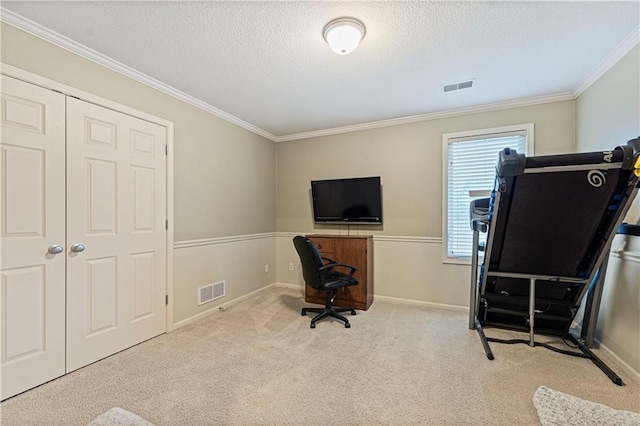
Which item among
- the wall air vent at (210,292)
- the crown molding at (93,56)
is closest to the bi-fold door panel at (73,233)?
the crown molding at (93,56)

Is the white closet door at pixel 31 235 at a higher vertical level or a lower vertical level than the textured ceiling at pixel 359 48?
lower

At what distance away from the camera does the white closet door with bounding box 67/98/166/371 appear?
6.81 ft

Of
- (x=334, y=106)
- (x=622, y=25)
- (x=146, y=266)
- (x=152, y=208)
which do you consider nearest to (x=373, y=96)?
(x=334, y=106)

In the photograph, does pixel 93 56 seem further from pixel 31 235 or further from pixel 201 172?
pixel 31 235

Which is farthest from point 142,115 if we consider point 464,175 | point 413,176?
point 464,175

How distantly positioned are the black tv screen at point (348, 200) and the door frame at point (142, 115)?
1949 mm

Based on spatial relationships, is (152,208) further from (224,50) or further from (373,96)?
(373,96)

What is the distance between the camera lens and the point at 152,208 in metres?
2.60

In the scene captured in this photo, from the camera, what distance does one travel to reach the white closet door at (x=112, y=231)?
2.08m

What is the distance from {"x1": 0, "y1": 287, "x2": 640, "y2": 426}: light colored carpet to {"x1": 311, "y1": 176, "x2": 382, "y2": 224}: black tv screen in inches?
60.6

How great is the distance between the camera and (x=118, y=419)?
1.56m

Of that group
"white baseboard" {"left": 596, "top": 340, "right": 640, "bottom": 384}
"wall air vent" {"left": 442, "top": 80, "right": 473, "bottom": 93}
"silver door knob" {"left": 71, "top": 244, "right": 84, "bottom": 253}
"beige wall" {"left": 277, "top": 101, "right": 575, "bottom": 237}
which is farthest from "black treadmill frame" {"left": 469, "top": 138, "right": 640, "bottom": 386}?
"silver door knob" {"left": 71, "top": 244, "right": 84, "bottom": 253}

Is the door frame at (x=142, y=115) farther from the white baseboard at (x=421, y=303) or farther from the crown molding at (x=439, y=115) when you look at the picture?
the white baseboard at (x=421, y=303)

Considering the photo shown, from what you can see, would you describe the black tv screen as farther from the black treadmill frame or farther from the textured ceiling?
the black treadmill frame
